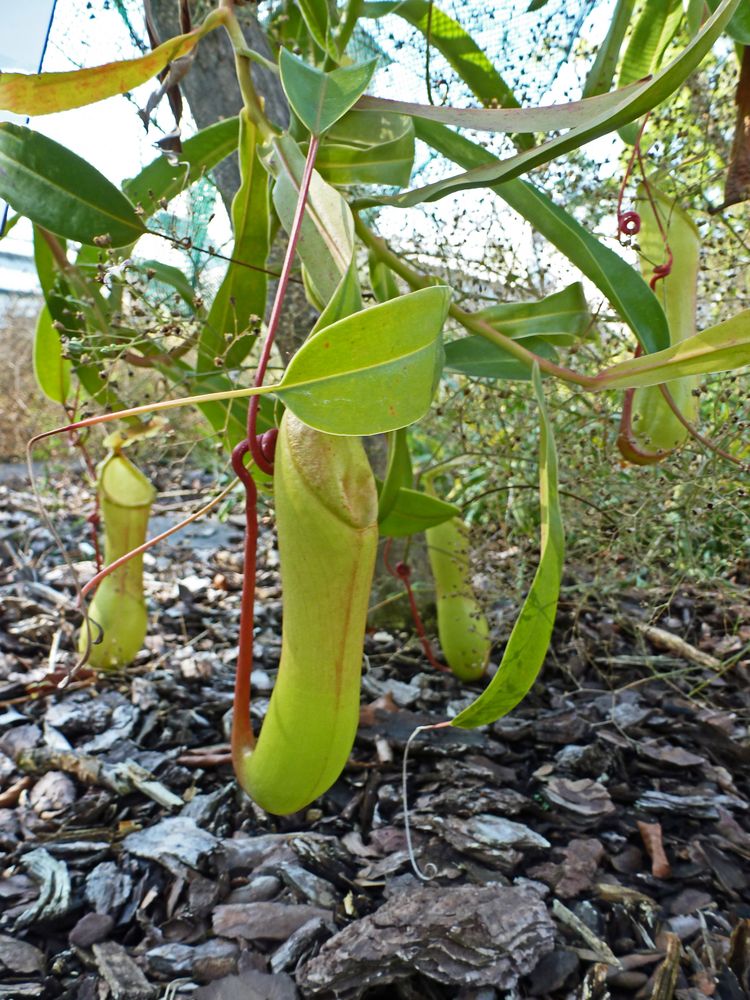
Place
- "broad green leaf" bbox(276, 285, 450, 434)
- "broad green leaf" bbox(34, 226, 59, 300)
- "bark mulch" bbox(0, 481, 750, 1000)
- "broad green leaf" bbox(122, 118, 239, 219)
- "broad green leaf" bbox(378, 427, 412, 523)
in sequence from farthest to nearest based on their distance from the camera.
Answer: "broad green leaf" bbox(34, 226, 59, 300) → "broad green leaf" bbox(122, 118, 239, 219) → "broad green leaf" bbox(378, 427, 412, 523) → "bark mulch" bbox(0, 481, 750, 1000) → "broad green leaf" bbox(276, 285, 450, 434)

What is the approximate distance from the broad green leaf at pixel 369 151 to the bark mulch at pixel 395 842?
0.64 meters

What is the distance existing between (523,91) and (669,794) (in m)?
0.86

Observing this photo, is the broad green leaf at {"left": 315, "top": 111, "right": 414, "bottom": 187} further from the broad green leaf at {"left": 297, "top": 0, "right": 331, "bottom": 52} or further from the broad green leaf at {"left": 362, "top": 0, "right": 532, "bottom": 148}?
the broad green leaf at {"left": 362, "top": 0, "right": 532, "bottom": 148}

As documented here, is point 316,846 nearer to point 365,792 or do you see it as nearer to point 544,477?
point 365,792

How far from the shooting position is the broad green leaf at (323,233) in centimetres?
52

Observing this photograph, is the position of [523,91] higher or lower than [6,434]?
higher

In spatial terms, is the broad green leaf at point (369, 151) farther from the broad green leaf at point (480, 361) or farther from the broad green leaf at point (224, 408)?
the broad green leaf at point (224, 408)

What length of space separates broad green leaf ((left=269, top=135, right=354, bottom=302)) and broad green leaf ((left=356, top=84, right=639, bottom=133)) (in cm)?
11

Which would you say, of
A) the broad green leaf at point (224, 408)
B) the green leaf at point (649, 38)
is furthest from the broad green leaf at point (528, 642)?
the green leaf at point (649, 38)

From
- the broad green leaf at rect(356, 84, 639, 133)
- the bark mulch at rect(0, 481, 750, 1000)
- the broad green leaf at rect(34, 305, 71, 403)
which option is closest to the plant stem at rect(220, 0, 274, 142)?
the broad green leaf at rect(356, 84, 639, 133)

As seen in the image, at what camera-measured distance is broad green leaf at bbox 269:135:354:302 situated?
0.52m

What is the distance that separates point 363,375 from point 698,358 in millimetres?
244

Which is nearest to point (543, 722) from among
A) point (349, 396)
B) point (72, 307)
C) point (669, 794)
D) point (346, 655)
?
point (669, 794)

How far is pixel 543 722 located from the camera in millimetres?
988
